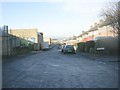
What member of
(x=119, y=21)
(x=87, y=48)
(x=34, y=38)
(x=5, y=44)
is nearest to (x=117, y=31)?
(x=119, y=21)

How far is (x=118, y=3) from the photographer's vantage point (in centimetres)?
4397

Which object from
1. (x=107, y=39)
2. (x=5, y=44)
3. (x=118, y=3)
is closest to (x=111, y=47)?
(x=107, y=39)

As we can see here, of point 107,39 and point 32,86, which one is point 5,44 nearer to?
point 107,39

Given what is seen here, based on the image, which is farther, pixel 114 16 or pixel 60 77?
pixel 114 16

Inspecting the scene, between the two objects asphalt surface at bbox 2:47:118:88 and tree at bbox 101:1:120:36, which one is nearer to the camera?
asphalt surface at bbox 2:47:118:88

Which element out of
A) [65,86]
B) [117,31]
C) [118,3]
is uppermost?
[118,3]

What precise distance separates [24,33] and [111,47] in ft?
256

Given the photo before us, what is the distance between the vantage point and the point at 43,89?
33.9 ft

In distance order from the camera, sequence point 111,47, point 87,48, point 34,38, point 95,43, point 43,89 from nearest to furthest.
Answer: point 43,89 → point 111,47 → point 95,43 → point 87,48 → point 34,38

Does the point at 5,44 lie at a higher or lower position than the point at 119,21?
lower

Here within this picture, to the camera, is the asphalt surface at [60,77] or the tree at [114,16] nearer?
the asphalt surface at [60,77]

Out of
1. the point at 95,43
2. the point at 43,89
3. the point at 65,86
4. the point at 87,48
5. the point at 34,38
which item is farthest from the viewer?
the point at 34,38

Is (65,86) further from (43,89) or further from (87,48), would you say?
(87,48)

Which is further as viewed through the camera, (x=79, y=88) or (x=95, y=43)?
(x=95, y=43)
